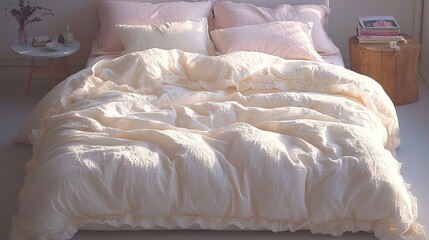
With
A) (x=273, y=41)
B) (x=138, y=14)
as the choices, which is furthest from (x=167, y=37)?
(x=273, y=41)

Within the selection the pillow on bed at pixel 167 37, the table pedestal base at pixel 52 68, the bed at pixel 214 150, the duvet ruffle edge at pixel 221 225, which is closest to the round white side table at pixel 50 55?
the table pedestal base at pixel 52 68

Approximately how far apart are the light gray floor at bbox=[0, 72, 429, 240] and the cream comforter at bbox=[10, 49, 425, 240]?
6 cm

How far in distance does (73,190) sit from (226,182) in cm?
61

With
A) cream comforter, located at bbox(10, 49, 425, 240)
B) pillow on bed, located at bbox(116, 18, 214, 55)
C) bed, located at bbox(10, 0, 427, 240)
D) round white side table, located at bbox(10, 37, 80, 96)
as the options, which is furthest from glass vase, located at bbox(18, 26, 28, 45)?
cream comforter, located at bbox(10, 49, 425, 240)

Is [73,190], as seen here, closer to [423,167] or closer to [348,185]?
[348,185]

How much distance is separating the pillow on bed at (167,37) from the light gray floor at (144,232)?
0.81m

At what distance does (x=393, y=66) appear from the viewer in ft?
16.9

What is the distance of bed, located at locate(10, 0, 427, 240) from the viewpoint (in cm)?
341

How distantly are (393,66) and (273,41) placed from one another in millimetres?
758

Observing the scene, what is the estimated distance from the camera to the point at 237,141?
3.61 metres

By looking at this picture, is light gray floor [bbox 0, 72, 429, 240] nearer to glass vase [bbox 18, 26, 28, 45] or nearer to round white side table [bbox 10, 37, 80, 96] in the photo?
round white side table [bbox 10, 37, 80, 96]

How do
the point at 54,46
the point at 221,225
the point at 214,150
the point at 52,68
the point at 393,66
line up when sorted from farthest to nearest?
the point at 52,68 → the point at 54,46 → the point at 393,66 → the point at 214,150 → the point at 221,225

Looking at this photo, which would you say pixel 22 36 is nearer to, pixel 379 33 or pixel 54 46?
pixel 54 46

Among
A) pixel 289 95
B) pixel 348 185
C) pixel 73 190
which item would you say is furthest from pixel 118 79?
pixel 348 185
